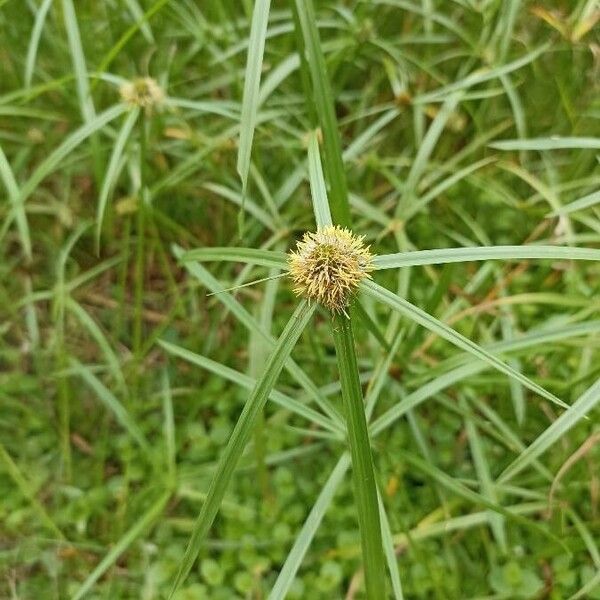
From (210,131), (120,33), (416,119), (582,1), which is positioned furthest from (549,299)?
(120,33)

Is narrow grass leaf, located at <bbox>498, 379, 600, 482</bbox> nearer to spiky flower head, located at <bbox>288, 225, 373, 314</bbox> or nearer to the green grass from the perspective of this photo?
the green grass

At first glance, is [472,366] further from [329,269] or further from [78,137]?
[78,137]

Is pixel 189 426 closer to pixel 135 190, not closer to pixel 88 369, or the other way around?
pixel 88 369

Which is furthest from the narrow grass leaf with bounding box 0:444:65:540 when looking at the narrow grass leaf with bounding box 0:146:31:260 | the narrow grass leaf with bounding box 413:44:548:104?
the narrow grass leaf with bounding box 413:44:548:104

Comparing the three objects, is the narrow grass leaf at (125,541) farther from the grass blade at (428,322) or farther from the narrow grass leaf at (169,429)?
the grass blade at (428,322)

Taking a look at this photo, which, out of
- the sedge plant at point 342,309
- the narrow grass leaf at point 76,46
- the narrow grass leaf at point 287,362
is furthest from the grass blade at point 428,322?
the narrow grass leaf at point 76,46

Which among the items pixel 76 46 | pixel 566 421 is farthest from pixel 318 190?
pixel 76 46
